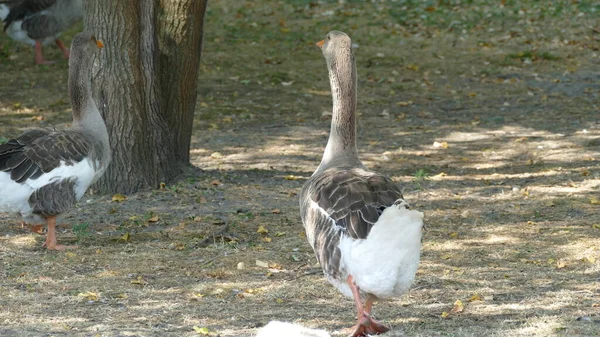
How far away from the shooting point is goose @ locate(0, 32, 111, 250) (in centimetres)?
585

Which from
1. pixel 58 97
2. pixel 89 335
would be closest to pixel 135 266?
pixel 89 335

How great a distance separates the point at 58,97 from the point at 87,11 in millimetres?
4471

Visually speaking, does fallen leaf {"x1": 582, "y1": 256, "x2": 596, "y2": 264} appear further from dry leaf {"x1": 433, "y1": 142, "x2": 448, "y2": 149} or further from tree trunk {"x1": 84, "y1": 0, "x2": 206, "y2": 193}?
dry leaf {"x1": 433, "y1": 142, "x2": 448, "y2": 149}

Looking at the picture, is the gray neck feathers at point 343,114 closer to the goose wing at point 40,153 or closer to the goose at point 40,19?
the goose wing at point 40,153

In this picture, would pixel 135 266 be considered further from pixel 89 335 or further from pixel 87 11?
pixel 87 11

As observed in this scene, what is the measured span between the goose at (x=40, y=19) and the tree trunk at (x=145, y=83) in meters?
5.78

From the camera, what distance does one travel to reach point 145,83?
7.50 m

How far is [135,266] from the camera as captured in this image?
582 cm

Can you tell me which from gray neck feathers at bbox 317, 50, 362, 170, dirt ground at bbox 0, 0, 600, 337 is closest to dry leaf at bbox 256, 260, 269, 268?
dirt ground at bbox 0, 0, 600, 337

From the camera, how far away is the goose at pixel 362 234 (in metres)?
3.97

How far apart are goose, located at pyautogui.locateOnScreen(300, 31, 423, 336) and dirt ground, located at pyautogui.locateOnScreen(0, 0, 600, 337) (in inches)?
18.0

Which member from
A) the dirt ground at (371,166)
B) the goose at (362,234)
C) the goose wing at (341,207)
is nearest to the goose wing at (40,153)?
the dirt ground at (371,166)

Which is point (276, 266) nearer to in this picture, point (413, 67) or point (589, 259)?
point (589, 259)

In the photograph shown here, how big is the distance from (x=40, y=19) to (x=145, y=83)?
6376mm
